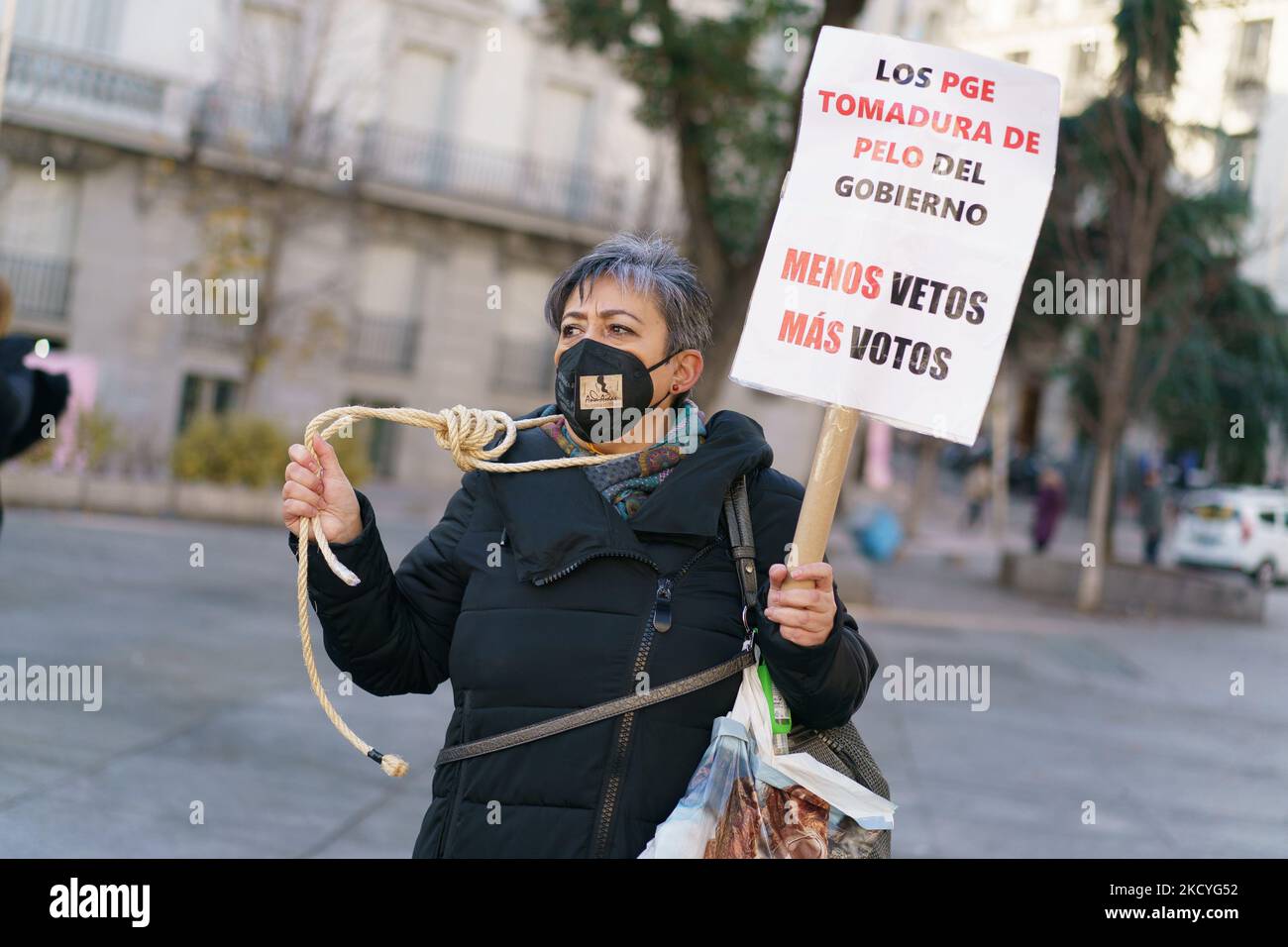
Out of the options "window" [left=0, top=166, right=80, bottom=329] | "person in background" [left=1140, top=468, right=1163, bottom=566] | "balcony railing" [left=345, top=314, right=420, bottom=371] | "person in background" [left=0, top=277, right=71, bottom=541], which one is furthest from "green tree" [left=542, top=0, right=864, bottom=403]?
"window" [left=0, top=166, right=80, bottom=329]

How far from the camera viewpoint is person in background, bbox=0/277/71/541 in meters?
5.33

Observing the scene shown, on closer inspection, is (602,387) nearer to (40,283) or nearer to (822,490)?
(822,490)

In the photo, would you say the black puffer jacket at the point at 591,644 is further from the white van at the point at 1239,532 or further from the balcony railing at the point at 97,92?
the white van at the point at 1239,532

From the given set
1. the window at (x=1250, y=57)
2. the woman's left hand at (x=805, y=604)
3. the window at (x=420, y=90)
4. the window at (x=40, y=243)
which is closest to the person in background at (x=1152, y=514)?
the window at (x=1250, y=57)

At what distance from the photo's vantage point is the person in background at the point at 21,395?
5328 millimetres

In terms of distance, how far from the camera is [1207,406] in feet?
71.4

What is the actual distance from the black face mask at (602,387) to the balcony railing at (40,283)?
2461cm

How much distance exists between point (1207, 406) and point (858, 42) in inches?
830

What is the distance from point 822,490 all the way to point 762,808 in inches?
20.6

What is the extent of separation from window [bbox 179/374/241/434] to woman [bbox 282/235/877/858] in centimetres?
2430

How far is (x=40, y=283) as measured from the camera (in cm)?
2503

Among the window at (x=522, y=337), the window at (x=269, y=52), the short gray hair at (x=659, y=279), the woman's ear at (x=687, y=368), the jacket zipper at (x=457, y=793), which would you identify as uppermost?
the window at (x=269, y=52)
